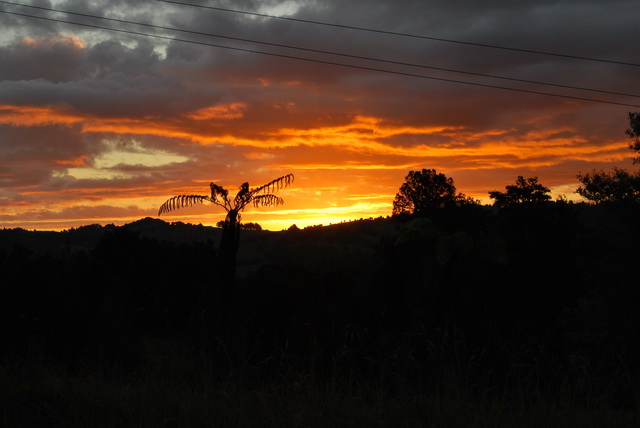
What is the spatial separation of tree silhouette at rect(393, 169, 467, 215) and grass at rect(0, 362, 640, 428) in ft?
196

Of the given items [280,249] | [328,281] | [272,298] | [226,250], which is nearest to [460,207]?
[328,281]

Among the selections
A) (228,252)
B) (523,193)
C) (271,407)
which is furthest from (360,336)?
(523,193)

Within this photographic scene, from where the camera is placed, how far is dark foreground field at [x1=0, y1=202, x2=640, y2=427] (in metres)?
5.44

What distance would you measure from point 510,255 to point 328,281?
21.2m

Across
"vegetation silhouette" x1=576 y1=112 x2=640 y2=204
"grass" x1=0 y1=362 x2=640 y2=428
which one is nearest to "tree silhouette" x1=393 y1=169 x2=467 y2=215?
"vegetation silhouette" x1=576 y1=112 x2=640 y2=204

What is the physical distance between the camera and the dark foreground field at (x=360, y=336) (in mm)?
5441

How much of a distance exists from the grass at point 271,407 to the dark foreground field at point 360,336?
0.02 m

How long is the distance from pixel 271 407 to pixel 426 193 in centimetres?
6221

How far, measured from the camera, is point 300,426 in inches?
193

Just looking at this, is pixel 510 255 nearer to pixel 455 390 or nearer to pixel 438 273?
pixel 438 273

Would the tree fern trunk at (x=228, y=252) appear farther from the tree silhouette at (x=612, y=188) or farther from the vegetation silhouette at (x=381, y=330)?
the tree silhouette at (x=612, y=188)

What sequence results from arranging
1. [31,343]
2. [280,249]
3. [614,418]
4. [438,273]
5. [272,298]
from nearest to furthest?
[614,418] → [31,343] → [438,273] → [272,298] → [280,249]

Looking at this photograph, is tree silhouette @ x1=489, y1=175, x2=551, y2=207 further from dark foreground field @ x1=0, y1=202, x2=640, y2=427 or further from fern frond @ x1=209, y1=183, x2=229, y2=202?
fern frond @ x1=209, y1=183, x2=229, y2=202

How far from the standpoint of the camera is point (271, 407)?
17.6 feet
